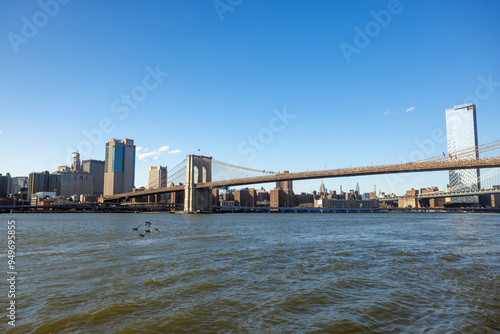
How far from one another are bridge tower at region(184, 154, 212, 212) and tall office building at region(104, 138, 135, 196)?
313ft

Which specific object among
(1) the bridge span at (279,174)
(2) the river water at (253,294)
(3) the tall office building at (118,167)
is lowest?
(2) the river water at (253,294)

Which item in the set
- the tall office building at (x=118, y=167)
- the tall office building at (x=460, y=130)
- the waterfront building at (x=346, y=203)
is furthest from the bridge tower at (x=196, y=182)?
the tall office building at (x=460, y=130)

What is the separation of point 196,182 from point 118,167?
97.7 meters

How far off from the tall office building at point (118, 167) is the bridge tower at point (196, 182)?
313 ft

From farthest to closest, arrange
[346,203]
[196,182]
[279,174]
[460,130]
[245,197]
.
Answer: [460,130] < [346,203] < [245,197] < [196,182] < [279,174]

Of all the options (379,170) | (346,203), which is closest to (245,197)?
(346,203)

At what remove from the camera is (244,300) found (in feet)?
19.9

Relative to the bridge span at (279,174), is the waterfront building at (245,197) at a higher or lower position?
lower

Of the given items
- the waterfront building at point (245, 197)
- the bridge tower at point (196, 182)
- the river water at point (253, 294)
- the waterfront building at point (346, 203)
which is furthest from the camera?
the waterfront building at point (346, 203)

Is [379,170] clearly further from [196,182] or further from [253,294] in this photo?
[253,294]

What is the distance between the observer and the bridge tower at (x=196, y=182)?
65.1m

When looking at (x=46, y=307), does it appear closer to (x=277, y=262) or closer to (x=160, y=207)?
(x=277, y=262)

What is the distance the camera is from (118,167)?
152625 mm

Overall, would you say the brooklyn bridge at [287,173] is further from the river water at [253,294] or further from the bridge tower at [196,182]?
the river water at [253,294]
